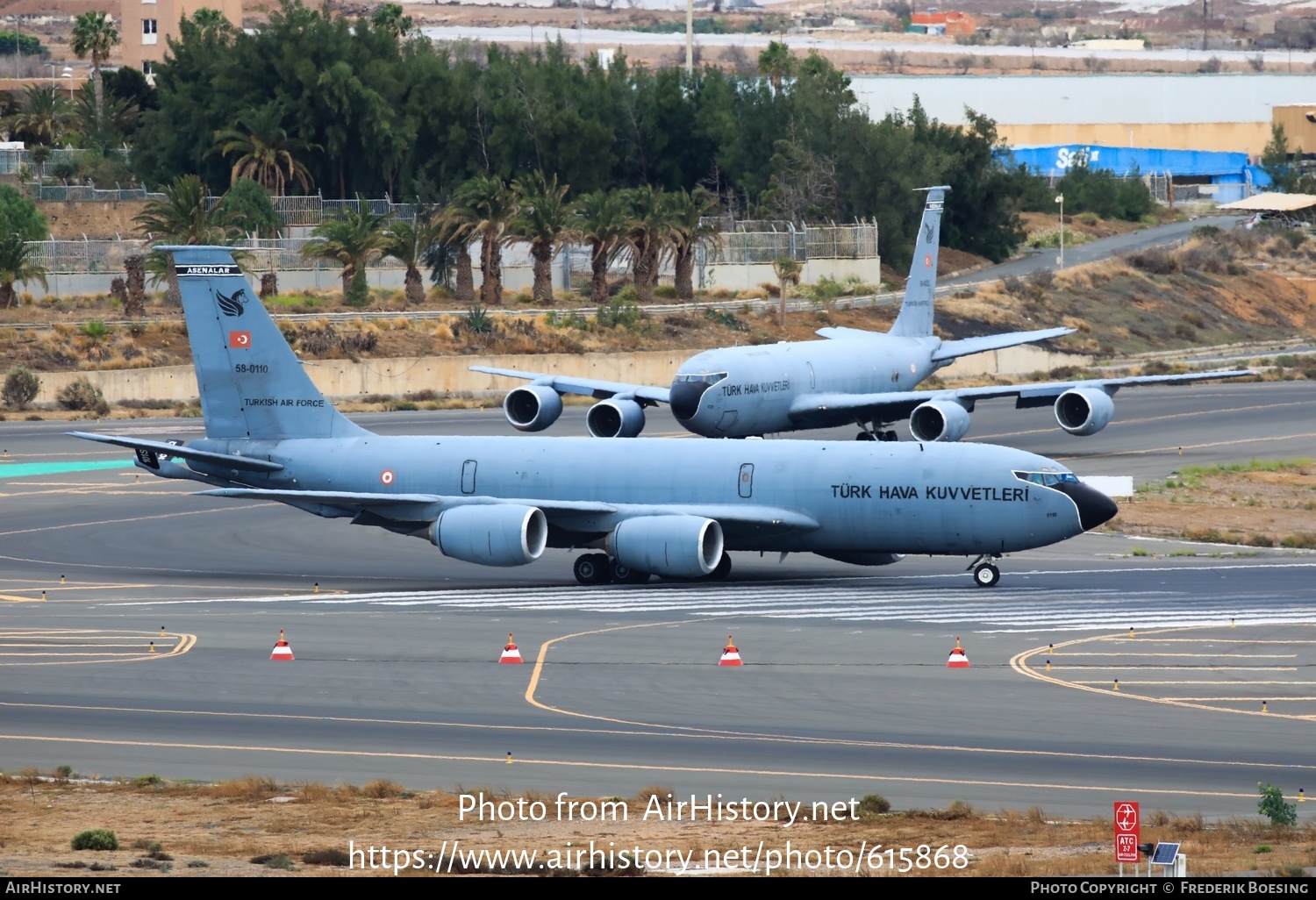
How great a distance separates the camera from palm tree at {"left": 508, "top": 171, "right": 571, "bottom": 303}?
102438 mm

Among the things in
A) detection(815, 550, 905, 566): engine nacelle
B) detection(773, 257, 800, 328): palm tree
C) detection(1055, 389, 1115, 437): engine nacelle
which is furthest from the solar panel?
detection(773, 257, 800, 328): palm tree

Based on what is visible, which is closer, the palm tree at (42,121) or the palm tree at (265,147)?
the palm tree at (265,147)

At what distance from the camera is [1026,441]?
71.4m

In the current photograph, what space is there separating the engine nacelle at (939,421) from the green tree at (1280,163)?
126 meters

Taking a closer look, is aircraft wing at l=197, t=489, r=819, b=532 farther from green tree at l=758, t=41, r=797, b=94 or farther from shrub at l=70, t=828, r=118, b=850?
green tree at l=758, t=41, r=797, b=94

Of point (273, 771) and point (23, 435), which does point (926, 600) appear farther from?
point (23, 435)

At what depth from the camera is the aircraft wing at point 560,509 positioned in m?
42.4

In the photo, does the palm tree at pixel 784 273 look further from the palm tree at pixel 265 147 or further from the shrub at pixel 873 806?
the shrub at pixel 873 806

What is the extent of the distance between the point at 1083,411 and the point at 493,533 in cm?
3014

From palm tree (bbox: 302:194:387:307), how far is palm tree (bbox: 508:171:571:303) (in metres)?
7.90

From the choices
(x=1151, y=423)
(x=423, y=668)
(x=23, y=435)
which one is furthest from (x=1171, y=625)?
(x=23, y=435)

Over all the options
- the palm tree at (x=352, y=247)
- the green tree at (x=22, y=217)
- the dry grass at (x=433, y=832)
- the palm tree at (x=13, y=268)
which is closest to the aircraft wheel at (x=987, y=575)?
the dry grass at (x=433, y=832)

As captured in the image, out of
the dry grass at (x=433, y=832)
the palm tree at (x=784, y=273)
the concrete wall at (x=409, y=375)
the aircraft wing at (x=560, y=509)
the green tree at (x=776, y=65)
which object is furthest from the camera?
the green tree at (x=776, y=65)

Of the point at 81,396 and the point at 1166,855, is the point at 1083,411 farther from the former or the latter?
the point at 1166,855
